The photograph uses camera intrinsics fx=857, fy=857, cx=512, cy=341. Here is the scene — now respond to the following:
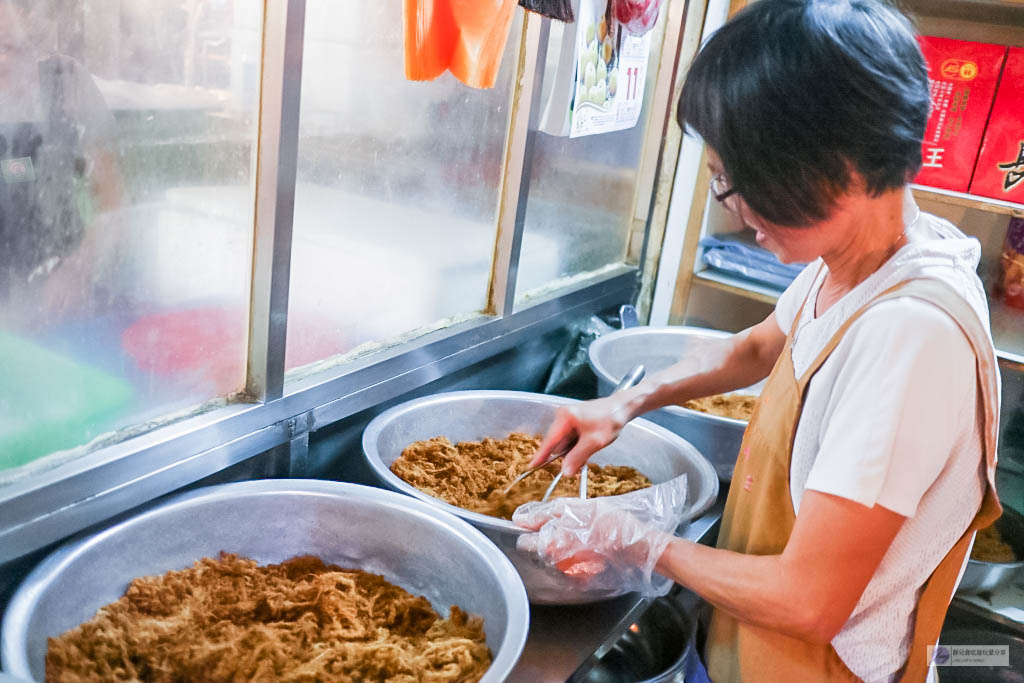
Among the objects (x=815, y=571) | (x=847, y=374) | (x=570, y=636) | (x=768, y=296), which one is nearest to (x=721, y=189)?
(x=847, y=374)

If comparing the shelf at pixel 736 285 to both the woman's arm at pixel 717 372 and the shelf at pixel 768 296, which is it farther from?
the woman's arm at pixel 717 372

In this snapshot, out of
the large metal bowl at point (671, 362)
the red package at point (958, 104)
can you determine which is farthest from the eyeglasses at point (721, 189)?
the red package at point (958, 104)

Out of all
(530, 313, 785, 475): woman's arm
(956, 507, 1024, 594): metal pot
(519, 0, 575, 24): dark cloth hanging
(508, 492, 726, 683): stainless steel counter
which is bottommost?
(956, 507, 1024, 594): metal pot

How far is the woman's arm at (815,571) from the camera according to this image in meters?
0.98

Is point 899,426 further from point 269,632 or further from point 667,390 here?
point 269,632

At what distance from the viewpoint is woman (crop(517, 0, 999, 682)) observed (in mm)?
979

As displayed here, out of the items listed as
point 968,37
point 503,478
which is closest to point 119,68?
point 503,478

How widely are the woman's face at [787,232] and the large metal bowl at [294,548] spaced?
58 cm

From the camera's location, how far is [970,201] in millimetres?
2309

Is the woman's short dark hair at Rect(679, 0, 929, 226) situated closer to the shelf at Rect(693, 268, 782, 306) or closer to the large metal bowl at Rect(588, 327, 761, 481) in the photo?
the large metal bowl at Rect(588, 327, 761, 481)

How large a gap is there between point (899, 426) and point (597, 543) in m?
0.47

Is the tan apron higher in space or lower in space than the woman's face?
lower

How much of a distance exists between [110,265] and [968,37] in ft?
8.20

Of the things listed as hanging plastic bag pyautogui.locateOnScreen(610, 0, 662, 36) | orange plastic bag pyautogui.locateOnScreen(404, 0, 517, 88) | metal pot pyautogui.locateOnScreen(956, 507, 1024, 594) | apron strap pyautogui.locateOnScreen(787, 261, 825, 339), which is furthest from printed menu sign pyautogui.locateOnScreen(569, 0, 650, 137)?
metal pot pyautogui.locateOnScreen(956, 507, 1024, 594)
